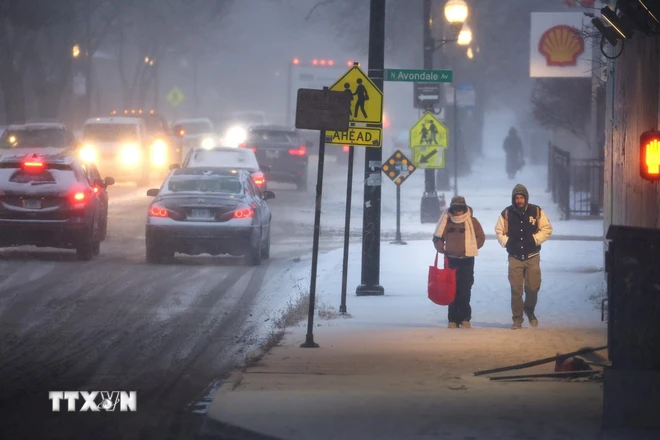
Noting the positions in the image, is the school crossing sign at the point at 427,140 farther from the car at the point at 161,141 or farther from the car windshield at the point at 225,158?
the car at the point at 161,141

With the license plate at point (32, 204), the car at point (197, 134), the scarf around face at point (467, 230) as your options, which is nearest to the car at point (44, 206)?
the license plate at point (32, 204)

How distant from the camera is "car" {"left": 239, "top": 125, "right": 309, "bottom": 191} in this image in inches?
1492

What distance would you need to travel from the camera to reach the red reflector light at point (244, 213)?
20.2 m

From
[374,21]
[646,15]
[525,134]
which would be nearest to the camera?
[646,15]

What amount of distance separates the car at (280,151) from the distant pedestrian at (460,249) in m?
23.7

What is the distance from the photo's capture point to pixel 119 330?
13391mm

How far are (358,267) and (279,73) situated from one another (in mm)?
95527

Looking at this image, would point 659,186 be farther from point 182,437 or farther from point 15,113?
point 15,113

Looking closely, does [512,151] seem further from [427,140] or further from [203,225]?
[203,225]

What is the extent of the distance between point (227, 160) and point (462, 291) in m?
17.9

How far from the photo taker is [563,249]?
24.1 meters

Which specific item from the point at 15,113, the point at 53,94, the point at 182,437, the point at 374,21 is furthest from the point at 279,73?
the point at 182,437

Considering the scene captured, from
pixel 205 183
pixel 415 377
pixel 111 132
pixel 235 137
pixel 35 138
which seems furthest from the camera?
pixel 235 137

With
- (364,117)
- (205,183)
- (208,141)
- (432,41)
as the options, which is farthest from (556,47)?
(208,141)
